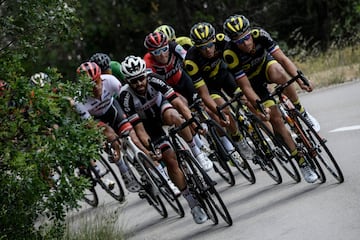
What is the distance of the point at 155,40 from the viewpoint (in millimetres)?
14664

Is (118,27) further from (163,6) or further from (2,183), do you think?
(2,183)

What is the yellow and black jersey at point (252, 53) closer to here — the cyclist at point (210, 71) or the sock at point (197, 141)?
the cyclist at point (210, 71)

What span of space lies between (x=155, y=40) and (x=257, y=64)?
2060 millimetres

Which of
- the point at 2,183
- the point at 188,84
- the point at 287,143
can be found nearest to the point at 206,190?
the point at 287,143

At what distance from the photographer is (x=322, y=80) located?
22109 mm

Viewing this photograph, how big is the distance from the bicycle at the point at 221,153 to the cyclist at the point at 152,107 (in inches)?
10.8

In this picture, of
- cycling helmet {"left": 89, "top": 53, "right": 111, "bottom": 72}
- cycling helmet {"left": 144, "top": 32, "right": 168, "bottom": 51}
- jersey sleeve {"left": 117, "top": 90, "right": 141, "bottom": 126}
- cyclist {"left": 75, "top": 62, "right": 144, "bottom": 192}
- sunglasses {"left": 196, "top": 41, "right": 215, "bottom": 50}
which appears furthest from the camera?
cycling helmet {"left": 89, "top": 53, "right": 111, "bottom": 72}

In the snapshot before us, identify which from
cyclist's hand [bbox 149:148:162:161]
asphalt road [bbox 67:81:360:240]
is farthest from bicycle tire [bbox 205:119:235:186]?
cyclist's hand [bbox 149:148:162:161]

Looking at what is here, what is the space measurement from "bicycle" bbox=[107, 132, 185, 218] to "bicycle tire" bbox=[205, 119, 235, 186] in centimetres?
80

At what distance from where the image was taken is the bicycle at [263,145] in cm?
1276

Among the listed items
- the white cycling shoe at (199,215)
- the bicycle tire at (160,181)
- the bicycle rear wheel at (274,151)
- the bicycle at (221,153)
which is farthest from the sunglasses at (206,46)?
the white cycling shoe at (199,215)

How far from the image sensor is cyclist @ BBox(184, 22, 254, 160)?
13844mm

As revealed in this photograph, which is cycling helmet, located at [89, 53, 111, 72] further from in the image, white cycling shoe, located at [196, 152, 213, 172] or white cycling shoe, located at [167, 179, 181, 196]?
white cycling shoe, located at [167, 179, 181, 196]

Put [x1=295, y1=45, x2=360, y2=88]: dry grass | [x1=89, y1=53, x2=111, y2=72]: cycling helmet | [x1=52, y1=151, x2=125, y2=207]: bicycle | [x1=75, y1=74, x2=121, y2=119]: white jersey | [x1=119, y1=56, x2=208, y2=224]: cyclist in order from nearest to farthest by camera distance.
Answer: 1. [x1=119, y1=56, x2=208, y2=224]: cyclist
2. [x1=75, y1=74, x2=121, y2=119]: white jersey
3. [x1=52, y1=151, x2=125, y2=207]: bicycle
4. [x1=89, y1=53, x2=111, y2=72]: cycling helmet
5. [x1=295, y1=45, x2=360, y2=88]: dry grass
